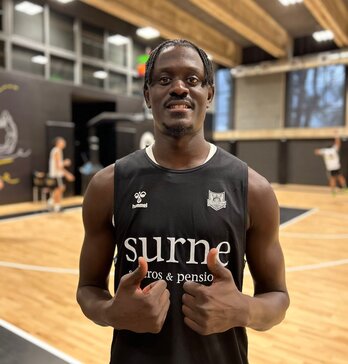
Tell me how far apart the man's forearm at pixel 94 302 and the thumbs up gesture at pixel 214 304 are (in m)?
0.26

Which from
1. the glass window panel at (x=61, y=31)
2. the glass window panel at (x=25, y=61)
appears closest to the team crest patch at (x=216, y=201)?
the glass window panel at (x=25, y=61)

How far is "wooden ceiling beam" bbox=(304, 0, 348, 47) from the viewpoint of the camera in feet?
29.7

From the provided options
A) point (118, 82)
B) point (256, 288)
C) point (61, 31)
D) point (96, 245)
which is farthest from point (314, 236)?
point (61, 31)

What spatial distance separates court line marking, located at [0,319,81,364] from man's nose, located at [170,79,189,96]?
2138mm

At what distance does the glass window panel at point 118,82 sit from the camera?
43.5ft

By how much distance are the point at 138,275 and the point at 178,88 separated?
50cm

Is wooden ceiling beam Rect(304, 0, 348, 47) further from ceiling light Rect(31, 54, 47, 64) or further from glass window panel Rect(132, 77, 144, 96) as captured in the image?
ceiling light Rect(31, 54, 47, 64)

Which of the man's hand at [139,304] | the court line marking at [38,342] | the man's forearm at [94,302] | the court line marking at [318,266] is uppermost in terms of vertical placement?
the man's hand at [139,304]

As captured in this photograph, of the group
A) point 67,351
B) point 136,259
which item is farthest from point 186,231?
point 67,351

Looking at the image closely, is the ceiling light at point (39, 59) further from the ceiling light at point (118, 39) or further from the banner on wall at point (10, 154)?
the ceiling light at point (118, 39)

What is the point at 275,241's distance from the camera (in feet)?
3.92

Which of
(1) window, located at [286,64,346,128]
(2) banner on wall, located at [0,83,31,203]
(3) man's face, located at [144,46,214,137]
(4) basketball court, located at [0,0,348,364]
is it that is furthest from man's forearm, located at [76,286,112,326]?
(1) window, located at [286,64,346,128]

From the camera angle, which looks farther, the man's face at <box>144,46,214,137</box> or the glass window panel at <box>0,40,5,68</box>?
the glass window panel at <box>0,40,5,68</box>

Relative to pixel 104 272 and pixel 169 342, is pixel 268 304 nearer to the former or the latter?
pixel 169 342
